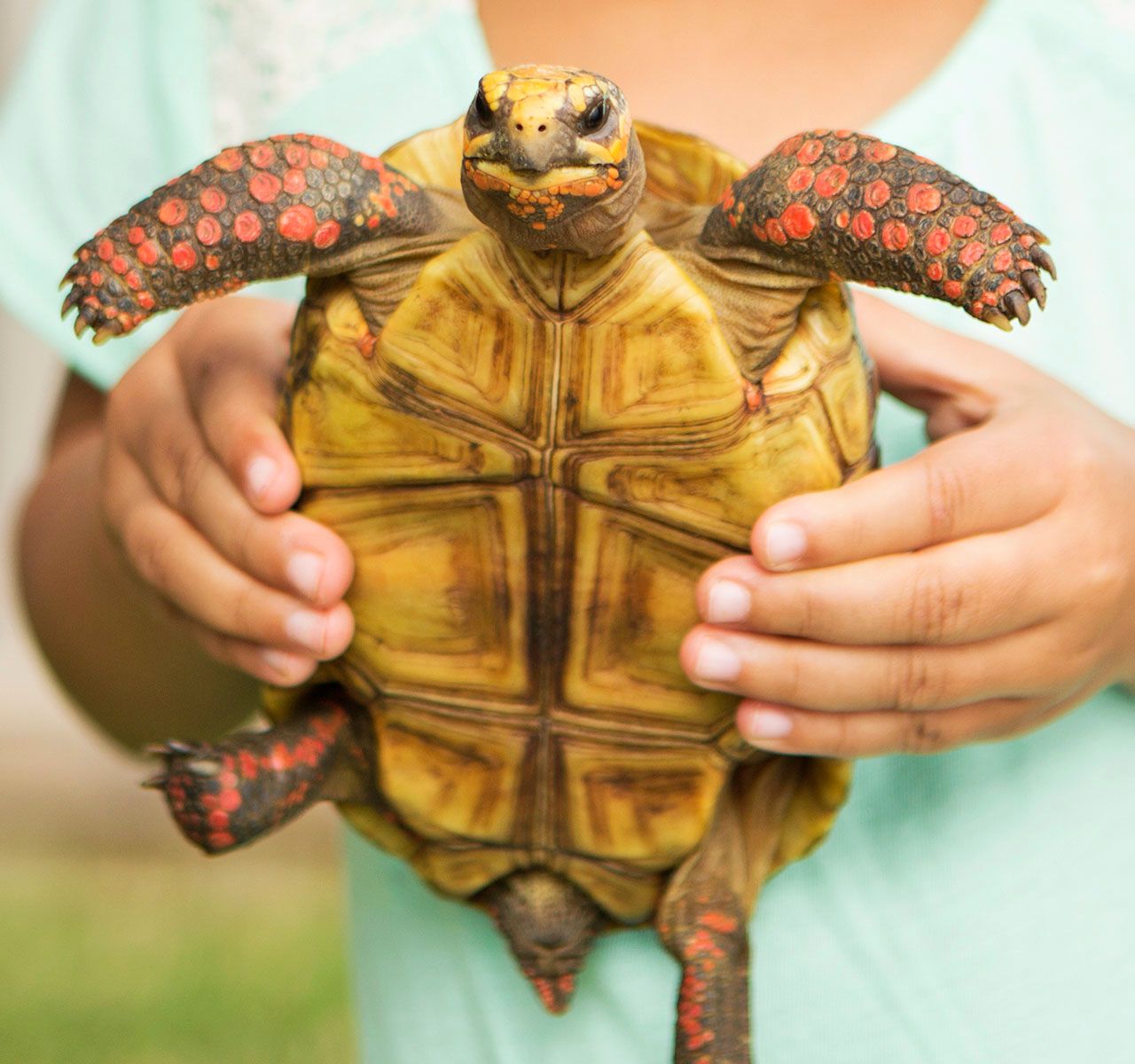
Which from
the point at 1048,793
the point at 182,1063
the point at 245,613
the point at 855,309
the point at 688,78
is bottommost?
the point at 182,1063

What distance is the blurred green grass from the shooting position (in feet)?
9.41

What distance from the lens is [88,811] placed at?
3844mm

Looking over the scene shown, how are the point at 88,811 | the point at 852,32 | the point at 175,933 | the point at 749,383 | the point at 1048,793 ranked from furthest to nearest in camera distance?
the point at 88,811, the point at 175,933, the point at 852,32, the point at 1048,793, the point at 749,383

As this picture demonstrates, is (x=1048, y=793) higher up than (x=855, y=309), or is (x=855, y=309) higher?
(x=855, y=309)

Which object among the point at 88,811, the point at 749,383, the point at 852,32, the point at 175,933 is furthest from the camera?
the point at 88,811

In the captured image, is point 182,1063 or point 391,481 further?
point 182,1063

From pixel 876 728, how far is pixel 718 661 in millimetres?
133

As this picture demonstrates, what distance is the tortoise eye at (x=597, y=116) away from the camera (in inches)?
32.0

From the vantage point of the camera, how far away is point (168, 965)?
3084mm

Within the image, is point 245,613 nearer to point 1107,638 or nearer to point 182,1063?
point 1107,638

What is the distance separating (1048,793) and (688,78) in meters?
0.73

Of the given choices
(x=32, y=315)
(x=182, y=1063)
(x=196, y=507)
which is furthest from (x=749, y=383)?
(x=182, y=1063)

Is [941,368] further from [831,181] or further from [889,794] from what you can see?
[889,794]

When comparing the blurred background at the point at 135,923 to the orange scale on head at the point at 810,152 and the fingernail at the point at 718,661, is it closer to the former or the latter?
the fingernail at the point at 718,661
